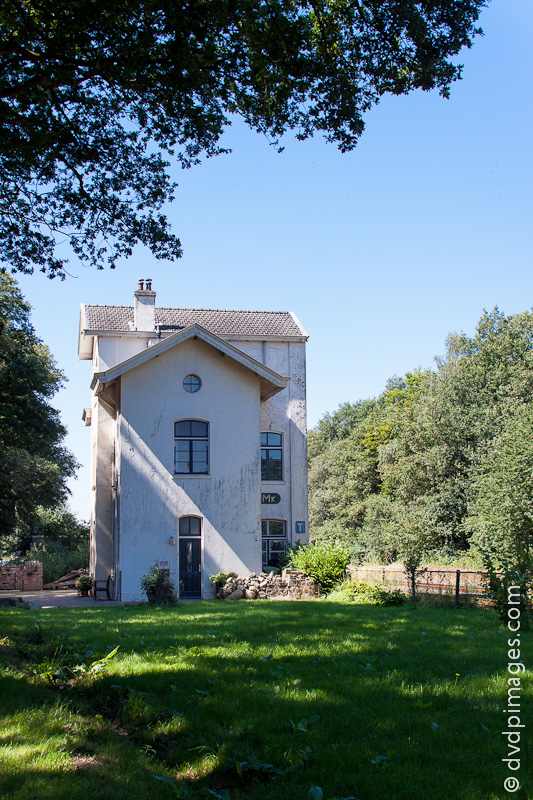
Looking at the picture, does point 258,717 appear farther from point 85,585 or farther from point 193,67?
point 85,585

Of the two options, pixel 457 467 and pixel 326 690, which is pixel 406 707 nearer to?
pixel 326 690

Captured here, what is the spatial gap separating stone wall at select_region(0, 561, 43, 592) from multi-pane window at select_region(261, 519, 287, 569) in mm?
11875

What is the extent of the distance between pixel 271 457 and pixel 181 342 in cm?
735

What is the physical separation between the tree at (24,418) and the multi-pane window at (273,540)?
37.0 ft

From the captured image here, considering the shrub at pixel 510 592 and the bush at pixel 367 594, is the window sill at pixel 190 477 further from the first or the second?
the shrub at pixel 510 592

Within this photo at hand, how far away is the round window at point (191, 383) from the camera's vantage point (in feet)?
81.9

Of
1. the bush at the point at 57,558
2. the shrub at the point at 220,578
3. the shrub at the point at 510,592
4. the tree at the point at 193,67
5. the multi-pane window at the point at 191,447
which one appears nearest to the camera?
the tree at the point at 193,67

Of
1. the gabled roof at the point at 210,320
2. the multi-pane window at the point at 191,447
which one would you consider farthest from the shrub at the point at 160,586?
the gabled roof at the point at 210,320

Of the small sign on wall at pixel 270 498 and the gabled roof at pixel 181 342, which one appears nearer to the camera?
the gabled roof at pixel 181 342

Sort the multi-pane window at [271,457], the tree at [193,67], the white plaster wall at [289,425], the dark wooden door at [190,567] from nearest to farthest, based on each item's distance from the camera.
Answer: the tree at [193,67]
the dark wooden door at [190,567]
the white plaster wall at [289,425]
the multi-pane window at [271,457]

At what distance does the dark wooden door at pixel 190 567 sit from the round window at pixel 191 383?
550cm

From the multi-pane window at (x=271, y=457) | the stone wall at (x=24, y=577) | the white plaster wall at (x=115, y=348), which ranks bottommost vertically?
the stone wall at (x=24, y=577)

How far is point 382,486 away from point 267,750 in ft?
178

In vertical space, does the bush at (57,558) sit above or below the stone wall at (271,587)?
below
